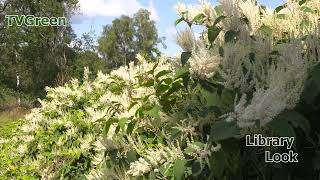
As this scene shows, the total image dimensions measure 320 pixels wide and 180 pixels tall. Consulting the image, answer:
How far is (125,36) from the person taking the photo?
8794cm

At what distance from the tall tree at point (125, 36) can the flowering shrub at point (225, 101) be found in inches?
3308

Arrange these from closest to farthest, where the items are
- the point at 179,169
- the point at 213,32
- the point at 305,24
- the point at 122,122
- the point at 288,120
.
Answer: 1. the point at 288,120
2. the point at 179,169
3. the point at 213,32
4. the point at 305,24
5. the point at 122,122

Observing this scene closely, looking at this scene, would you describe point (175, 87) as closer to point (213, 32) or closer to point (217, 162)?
point (213, 32)

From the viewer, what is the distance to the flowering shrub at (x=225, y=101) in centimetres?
198

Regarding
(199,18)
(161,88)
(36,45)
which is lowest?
(161,88)

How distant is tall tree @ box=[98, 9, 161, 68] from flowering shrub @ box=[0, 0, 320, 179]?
3308 inches

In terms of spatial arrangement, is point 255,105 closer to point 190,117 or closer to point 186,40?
point 190,117

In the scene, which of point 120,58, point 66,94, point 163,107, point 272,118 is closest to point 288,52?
point 272,118

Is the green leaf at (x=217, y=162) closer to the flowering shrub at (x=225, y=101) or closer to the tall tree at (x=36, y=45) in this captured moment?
the flowering shrub at (x=225, y=101)

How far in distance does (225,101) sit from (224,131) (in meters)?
0.60

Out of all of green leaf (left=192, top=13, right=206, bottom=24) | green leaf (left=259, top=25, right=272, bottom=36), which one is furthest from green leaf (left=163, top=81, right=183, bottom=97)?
green leaf (left=259, top=25, right=272, bottom=36)

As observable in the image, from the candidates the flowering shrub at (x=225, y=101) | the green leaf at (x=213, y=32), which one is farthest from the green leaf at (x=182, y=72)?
the green leaf at (x=213, y=32)

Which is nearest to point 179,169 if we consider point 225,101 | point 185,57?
point 225,101

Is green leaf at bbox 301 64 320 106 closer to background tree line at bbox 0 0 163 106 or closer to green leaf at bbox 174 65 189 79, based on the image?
green leaf at bbox 174 65 189 79
